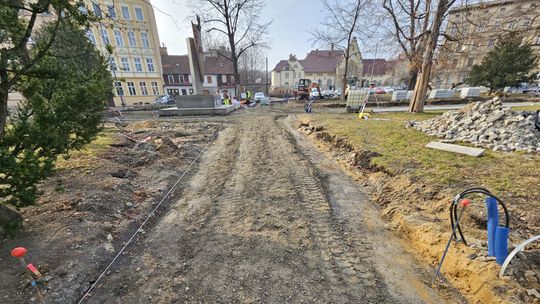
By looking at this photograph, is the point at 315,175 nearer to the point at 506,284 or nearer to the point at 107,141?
the point at 506,284

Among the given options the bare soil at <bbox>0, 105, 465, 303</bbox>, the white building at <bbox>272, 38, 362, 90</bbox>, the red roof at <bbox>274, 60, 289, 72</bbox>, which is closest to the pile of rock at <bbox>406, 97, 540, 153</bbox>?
the bare soil at <bbox>0, 105, 465, 303</bbox>

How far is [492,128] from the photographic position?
657 cm

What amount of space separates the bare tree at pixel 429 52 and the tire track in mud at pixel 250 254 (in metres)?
11.5

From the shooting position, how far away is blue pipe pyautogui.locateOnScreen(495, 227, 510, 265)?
2.32 meters

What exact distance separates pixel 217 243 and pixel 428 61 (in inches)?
567

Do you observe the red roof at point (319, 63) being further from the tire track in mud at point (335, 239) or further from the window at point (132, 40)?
the tire track in mud at point (335, 239)

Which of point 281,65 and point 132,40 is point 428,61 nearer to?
point 132,40

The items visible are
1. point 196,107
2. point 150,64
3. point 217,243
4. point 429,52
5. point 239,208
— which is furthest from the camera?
point 150,64

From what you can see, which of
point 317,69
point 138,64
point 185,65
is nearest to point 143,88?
point 138,64

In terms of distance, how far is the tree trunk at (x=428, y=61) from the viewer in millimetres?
10984

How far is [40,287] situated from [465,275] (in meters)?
4.89

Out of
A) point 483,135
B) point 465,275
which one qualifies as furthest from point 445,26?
point 465,275

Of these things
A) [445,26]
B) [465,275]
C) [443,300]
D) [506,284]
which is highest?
[445,26]

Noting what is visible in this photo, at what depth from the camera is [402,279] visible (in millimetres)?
2674
